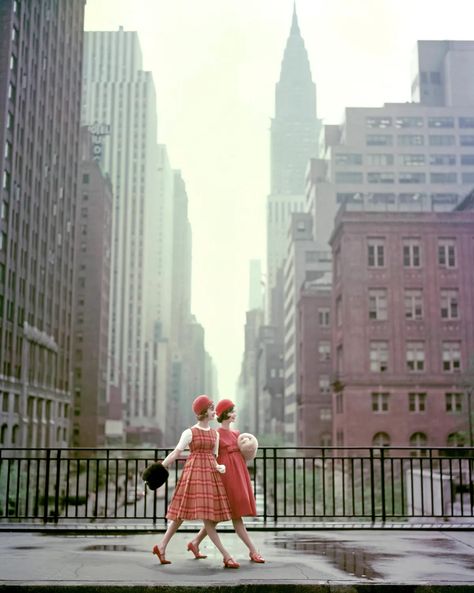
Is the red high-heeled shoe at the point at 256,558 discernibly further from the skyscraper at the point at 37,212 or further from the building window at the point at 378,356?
the skyscraper at the point at 37,212

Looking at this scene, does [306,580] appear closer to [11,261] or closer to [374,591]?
[374,591]

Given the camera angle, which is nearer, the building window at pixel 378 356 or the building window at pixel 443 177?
the building window at pixel 378 356

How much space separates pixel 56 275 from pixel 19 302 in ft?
55.5

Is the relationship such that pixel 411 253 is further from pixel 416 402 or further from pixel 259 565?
pixel 259 565

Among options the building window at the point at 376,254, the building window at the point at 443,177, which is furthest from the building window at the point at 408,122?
the building window at the point at 376,254

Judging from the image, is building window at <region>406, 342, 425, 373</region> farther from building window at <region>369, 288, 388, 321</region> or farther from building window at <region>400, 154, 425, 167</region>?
building window at <region>400, 154, 425, 167</region>

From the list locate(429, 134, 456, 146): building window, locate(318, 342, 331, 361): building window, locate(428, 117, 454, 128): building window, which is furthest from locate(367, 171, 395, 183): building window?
locate(318, 342, 331, 361): building window

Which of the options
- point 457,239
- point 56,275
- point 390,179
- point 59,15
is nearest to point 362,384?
point 457,239

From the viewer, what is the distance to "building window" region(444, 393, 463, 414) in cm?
6316

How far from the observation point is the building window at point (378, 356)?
63.7m

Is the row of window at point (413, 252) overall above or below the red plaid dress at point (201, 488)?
above

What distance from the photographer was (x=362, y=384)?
208 feet

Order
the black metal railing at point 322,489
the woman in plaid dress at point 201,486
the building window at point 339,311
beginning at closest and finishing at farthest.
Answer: the woman in plaid dress at point 201,486 < the black metal railing at point 322,489 < the building window at point 339,311

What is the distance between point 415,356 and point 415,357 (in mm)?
104
